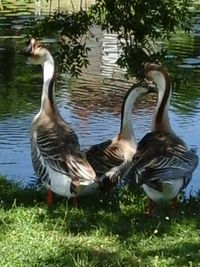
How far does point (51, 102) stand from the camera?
29.4 feet

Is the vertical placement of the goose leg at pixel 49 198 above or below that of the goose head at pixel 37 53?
below

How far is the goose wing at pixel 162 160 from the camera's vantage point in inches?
290

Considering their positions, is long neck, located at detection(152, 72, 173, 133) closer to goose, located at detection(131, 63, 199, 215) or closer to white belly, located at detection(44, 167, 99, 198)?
goose, located at detection(131, 63, 199, 215)

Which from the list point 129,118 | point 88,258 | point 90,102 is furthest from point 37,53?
point 90,102

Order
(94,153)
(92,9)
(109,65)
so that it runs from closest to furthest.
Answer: (94,153)
(92,9)
(109,65)

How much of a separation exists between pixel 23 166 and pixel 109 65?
44.8 feet

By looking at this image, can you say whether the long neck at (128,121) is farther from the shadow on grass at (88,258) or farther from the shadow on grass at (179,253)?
the shadow on grass at (88,258)

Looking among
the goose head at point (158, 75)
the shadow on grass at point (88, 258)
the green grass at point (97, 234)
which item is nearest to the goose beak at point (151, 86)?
the goose head at point (158, 75)

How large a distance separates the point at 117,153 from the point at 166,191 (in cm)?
164

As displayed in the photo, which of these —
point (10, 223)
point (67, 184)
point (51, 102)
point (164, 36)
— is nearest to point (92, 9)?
point (164, 36)

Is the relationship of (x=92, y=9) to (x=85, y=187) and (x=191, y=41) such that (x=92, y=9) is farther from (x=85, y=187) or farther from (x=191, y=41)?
(x=191, y=41)

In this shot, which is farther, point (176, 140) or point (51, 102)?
point (51, 102)

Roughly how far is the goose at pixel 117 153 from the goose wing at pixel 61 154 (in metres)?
0.43

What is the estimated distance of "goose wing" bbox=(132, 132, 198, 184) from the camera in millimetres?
7355
